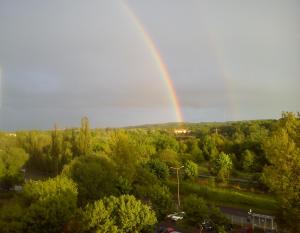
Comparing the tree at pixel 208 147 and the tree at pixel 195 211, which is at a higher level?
the tree at pixel 208 147

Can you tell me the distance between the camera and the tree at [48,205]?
22.5 metres


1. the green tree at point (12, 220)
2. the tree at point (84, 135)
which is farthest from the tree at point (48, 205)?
the tree at point (84, 135)

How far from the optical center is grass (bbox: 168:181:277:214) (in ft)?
124

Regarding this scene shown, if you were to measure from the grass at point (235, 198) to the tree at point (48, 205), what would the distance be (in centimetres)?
2076

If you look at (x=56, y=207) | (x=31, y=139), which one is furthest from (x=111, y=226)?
(x=31, y=139)

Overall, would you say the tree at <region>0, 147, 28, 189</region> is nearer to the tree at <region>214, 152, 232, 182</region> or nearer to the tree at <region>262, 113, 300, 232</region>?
the tree at <region>214, 152, 232, 182</region>

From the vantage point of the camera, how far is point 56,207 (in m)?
23.2

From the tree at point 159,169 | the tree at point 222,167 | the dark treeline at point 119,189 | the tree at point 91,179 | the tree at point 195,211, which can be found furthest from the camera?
the tree at point 159,169

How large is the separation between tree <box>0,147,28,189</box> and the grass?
71.6ft

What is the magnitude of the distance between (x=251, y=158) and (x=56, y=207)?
37.4 m

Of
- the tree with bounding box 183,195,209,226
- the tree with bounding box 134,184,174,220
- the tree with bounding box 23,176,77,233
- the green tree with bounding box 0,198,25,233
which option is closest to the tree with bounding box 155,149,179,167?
the tree with bounding box 134,184,174,220

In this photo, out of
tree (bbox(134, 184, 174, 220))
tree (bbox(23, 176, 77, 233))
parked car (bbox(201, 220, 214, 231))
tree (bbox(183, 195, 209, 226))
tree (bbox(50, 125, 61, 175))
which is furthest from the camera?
tree (bbox(50, 125, 61, 175))

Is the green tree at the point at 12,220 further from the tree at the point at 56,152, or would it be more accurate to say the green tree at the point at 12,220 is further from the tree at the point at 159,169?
the tree at the point at 56,152

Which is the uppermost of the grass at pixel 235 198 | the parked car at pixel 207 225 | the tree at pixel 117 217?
the tree at pixel 117 217
